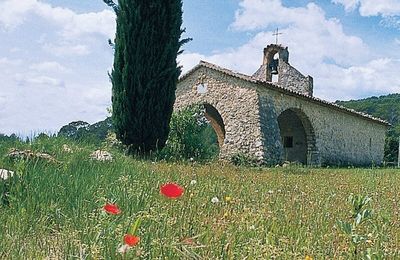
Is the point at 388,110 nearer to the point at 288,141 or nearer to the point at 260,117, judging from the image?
the point at 288,141

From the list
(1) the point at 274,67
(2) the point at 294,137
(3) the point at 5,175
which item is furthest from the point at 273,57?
(3) the point at 5,175

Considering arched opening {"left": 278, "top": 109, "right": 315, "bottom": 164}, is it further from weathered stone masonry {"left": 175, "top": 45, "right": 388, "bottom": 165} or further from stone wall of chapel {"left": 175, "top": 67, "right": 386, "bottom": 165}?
stone wall of chapel {"left": 175, "top": 67, "right": 386, "bottom": 165}

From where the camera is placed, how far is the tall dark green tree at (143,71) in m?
12.5

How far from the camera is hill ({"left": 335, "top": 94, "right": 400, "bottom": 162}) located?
37.4 meters

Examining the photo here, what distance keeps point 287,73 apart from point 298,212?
22950mm

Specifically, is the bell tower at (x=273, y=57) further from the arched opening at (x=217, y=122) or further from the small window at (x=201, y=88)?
the small window at (x=201, y=88)

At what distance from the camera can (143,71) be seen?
12484 millimetres

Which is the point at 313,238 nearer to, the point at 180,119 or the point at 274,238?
the point at 274,238

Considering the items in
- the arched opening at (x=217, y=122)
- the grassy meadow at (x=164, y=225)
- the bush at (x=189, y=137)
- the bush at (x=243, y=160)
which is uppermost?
the arched opening at (x=217, y=122)

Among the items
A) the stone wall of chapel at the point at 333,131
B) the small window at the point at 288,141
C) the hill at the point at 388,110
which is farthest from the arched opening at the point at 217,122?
the hill at the point at 388,110

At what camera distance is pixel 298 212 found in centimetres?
412

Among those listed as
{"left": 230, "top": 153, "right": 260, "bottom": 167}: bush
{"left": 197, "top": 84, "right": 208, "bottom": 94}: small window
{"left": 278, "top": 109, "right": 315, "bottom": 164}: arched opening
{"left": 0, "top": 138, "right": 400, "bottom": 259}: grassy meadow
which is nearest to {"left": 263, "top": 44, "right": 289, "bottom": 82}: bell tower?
{"left": 278, "top": 109, "right": 315, "bottom": 164}: arched opening

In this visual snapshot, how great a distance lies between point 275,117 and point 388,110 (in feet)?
98.9

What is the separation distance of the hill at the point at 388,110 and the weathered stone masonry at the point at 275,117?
11.0m
